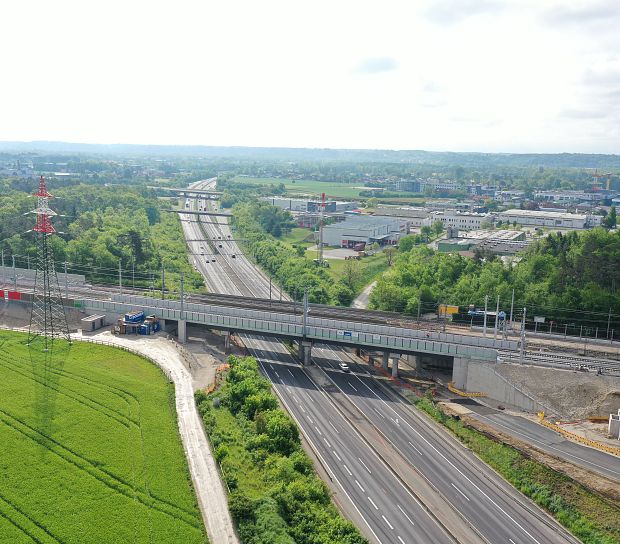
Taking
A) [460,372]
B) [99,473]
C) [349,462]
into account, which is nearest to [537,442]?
[460,372]

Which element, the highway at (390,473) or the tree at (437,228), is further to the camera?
the tree at (437,228)

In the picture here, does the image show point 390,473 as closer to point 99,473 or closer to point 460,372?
point 460,372

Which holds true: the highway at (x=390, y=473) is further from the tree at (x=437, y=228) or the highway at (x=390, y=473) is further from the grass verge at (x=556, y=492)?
the tree at (x=437, y=228)

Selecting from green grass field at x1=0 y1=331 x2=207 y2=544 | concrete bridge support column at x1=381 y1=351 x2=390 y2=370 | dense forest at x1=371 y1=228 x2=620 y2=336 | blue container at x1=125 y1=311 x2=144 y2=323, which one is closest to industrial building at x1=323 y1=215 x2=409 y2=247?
dense forest at x1=371 y1=228 x2=620 y2=336

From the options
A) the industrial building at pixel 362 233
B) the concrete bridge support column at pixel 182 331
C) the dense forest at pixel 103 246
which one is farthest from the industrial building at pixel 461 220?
the concrete bridge support column at pixel 182 331

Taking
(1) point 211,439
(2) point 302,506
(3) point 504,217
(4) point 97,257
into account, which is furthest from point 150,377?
(3) point 504,217

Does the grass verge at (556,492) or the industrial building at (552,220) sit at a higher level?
the industrial building at (552,220)

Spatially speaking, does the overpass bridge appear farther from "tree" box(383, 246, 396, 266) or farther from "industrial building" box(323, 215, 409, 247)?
"industrial building" box(323, 215, 409, 247)
